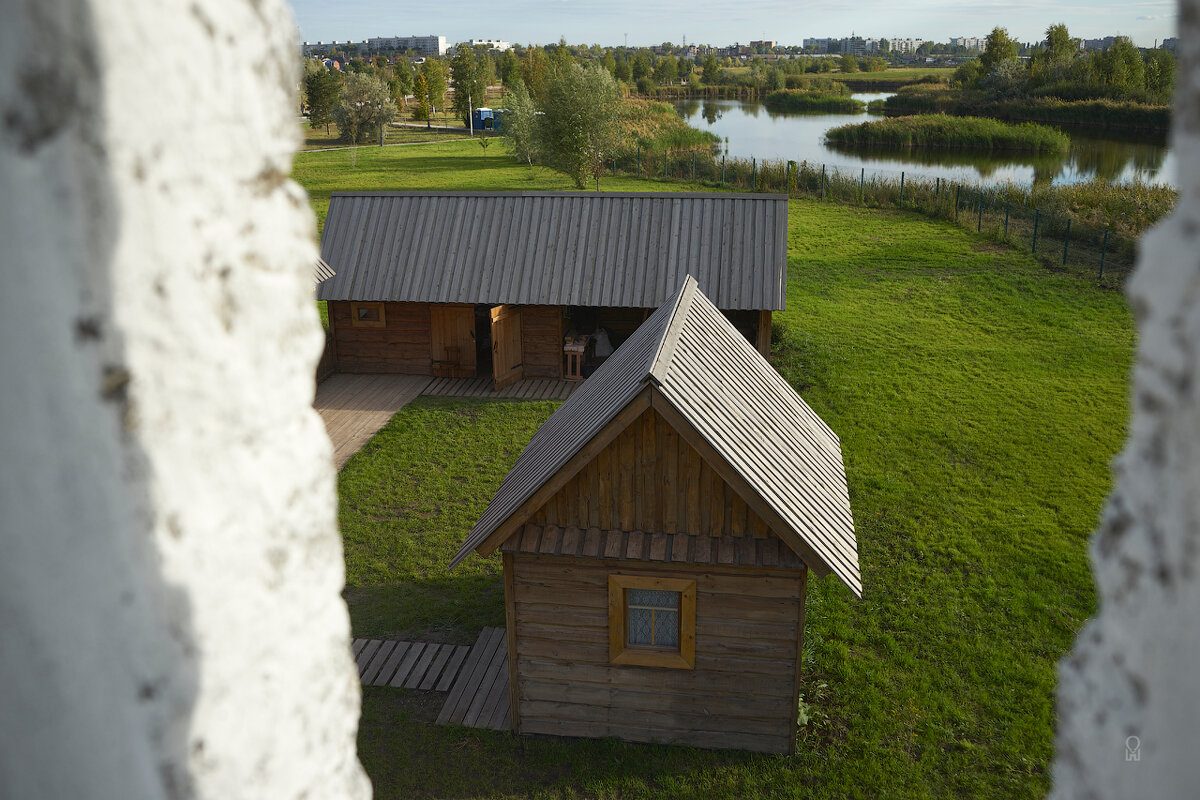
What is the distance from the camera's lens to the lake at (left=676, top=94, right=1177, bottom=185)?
4490 centimetres

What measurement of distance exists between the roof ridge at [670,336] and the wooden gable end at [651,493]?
1.26ft

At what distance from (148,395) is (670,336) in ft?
27.1

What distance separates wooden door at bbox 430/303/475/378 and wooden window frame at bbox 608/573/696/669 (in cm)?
1168

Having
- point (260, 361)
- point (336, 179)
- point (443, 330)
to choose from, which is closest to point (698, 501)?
point (260, 361)

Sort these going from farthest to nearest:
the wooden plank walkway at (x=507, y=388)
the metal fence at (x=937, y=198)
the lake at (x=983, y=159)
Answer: the lake at (x=983, y=159)
the metal fence at (x=937, y=198)
the wooden plank walkway at (x=507, y=388)

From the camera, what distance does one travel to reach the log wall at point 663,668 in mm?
8867

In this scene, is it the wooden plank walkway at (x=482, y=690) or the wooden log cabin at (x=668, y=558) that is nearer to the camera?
the wooden log cabin at (x=668, y=558)

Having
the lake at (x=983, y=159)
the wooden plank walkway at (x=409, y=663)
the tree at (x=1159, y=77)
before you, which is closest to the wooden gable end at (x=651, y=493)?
the wooden plank walkway at (x=409, y=663)

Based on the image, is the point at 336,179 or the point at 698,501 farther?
the point at 336,179

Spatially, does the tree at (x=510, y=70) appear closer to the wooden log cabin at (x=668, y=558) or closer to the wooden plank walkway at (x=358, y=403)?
the wooden plank walkway at (x=358, y=403)

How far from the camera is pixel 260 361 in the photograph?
1.71m

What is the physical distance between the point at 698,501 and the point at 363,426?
35.4 feet

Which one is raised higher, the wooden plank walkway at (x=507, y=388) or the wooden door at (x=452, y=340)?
the wooden door at (x=452, y=340)

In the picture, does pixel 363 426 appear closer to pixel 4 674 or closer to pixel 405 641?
pixel 405 641
